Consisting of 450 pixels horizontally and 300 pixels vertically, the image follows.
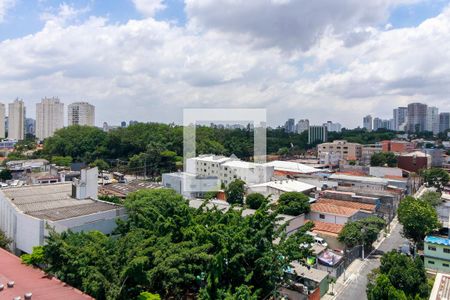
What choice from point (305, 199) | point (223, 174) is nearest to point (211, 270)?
point (305, 199)

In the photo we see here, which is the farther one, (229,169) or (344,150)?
(344,150)

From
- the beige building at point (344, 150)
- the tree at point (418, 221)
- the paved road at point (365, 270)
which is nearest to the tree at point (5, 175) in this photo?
the paved road at point (365, 270)

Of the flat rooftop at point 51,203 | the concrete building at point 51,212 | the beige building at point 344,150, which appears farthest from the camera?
→ the beige building at point 344,150

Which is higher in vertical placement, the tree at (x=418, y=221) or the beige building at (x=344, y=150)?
the beige building at (x=344, y=150)

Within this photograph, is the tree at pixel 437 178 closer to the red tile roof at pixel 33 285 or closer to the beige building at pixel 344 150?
the beige building at pixel 344 150

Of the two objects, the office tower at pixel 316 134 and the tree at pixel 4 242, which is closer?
the tree at pixel 4 242

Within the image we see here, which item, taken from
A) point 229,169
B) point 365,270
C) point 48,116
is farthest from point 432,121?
point 48,116

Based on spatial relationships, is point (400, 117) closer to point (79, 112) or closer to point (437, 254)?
point (79, 112)

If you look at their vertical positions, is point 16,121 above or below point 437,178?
above
